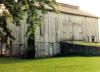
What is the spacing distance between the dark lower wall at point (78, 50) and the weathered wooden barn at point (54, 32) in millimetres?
898

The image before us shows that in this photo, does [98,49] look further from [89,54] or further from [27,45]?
[27,45]

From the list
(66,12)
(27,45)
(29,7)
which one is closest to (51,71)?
(29,7)

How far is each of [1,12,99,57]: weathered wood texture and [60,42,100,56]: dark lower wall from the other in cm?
90

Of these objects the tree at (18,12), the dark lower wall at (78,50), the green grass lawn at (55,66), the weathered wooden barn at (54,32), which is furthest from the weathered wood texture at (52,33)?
the tree at (18,12)

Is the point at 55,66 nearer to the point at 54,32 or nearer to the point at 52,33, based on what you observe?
the point at 52,33

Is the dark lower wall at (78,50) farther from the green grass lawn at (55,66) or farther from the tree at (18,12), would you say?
the tree at (18,12)

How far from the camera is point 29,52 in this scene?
21.2 m

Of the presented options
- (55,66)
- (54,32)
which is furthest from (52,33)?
(55,66)

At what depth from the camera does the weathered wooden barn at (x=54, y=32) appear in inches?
870

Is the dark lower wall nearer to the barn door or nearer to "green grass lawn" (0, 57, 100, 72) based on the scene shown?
the barn door

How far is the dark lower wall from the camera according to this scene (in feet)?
64.8

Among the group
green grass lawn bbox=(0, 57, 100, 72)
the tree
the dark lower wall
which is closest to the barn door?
the dark lower wall

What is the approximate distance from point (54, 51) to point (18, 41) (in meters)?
5.12

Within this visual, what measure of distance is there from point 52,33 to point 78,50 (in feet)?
14.4
